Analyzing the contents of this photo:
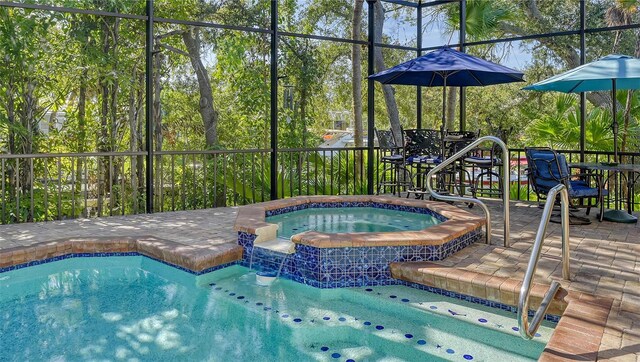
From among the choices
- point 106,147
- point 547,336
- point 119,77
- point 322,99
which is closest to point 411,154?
point 547,336

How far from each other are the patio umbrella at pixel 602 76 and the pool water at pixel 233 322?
9.95ft

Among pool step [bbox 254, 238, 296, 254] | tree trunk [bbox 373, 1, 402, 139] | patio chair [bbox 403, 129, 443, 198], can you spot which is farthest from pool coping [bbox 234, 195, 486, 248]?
tree trunk [bbox 373, 1, 402, 139]

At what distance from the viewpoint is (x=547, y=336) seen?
109 inches

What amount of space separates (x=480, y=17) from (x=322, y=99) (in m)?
6.66

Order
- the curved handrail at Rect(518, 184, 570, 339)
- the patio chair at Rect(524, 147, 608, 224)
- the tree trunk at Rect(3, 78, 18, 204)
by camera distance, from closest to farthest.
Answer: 1. the curved handrail at Rect(518, 184, 570, 339)
2. the patio chair at Rect(524, 147, 608, 224)
3. the tree trunk at Rect(3, 78, 18, 204)

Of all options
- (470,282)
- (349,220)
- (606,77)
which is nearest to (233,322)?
(470,282)

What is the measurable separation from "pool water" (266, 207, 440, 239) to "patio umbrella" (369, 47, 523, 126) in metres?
1.38

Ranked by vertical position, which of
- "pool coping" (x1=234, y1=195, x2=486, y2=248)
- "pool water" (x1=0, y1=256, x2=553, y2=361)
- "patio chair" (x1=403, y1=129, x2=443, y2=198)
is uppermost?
"patio chair" (x1=403, y1=129, x2=443, y2=198)

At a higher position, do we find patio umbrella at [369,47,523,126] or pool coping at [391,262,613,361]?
patio umbrella at [369,47,523,126]

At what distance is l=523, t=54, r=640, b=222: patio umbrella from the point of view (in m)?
4.80

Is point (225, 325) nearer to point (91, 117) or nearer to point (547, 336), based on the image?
point (547, 336)

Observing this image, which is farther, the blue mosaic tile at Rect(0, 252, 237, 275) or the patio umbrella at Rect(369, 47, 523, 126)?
the patio umbrella at Rect(369, 47, 523, 126)

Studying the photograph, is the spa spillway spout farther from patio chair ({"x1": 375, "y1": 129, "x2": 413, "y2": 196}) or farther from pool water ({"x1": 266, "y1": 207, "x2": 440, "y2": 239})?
patio chair ({"x1": 375, "y1": 129, "x2": 413, "y2": 196})

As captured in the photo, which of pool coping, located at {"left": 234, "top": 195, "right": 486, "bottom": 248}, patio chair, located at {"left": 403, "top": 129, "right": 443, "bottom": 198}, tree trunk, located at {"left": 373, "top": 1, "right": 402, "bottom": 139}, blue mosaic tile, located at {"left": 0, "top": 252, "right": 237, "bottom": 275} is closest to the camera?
pool coping, located at {"left": 234, "top": 195, "right": 486, "bottom": 248}
